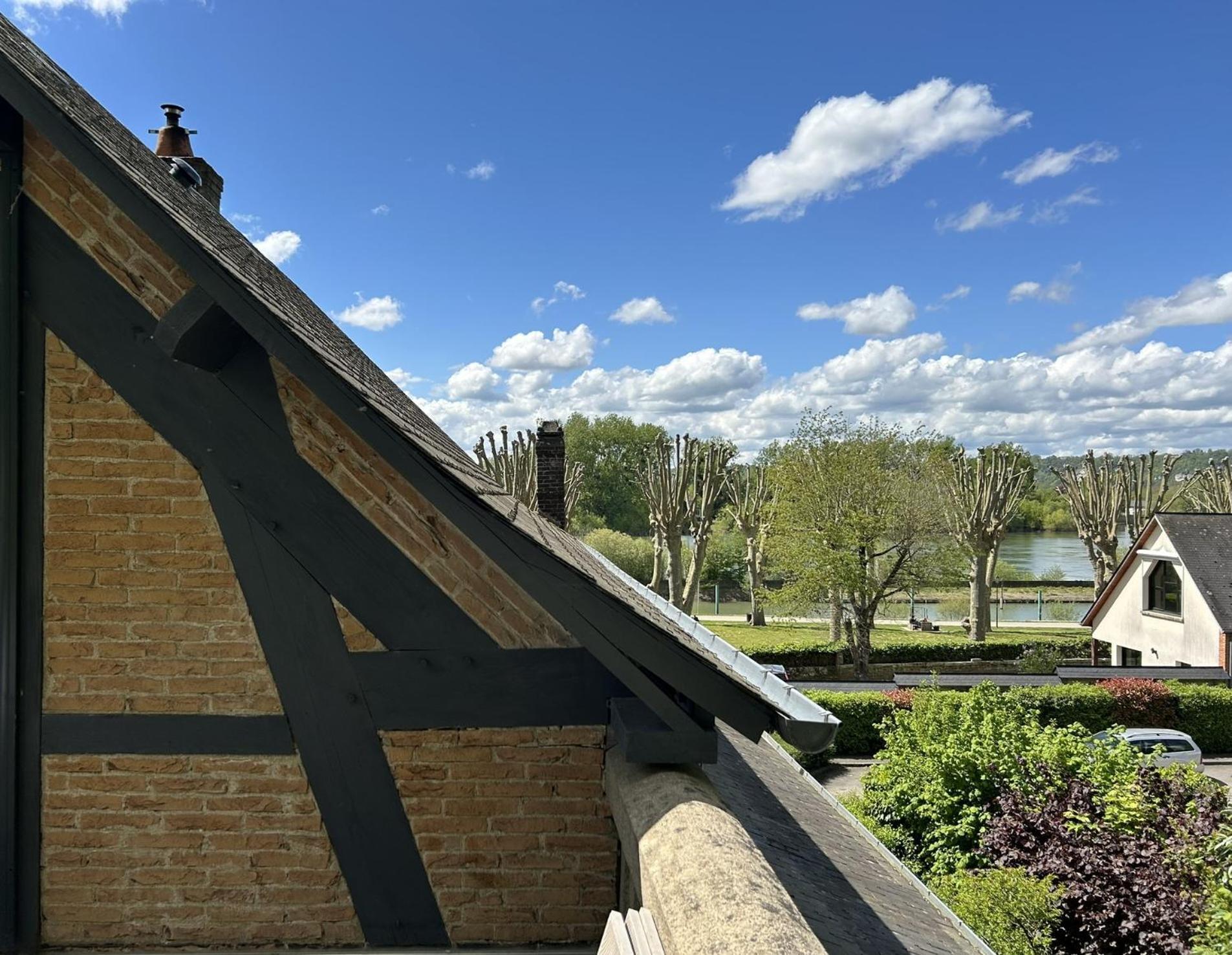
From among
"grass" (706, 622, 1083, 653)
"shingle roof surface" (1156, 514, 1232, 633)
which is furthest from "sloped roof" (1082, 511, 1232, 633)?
"grass" (706, 622, 1083, 653)

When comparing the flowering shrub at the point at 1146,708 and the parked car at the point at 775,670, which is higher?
→ the parked car at the point at 775,670

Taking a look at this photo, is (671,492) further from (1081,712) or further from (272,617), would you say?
(272,617)

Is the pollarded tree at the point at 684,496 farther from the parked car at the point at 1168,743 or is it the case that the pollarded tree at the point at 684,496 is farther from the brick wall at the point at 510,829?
the brick wall at the point at 510,829

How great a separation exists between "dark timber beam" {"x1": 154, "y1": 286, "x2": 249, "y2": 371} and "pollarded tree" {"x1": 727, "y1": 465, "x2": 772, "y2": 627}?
31925mm

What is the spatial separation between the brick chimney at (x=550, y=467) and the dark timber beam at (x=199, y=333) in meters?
7.63

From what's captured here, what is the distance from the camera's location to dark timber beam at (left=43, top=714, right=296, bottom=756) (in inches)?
119

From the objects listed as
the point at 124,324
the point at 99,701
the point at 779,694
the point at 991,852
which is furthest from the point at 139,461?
the point at 991,852

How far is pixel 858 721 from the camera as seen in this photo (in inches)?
700

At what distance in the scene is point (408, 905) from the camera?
3.02m

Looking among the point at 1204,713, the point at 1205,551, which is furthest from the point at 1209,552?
the point at 1204,713

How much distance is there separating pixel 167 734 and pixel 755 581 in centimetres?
3586

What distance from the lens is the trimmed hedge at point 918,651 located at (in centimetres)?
2659

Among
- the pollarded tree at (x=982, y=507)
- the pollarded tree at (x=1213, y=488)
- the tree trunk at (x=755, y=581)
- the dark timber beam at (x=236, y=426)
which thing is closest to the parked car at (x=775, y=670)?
the dark timber beam at (x=236, y=426)

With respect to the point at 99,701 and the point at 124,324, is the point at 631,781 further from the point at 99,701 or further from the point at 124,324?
the point at 124,324
